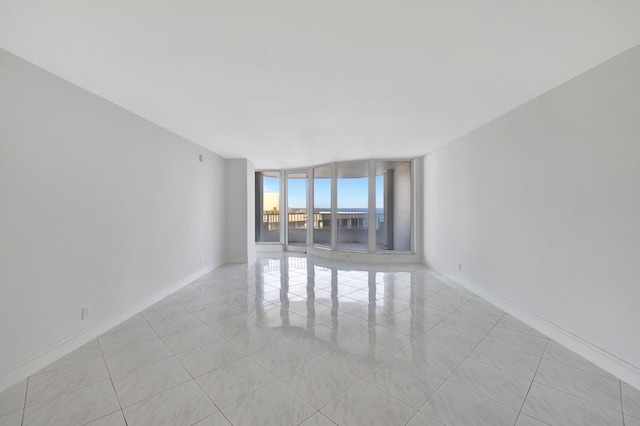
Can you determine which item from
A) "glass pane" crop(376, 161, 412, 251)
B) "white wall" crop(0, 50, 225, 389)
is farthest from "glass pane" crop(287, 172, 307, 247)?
"white wall" crop(0, 50, 225, 389)

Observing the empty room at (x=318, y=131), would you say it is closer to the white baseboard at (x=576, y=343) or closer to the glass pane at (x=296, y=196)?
the white baseboard at (x=576, y=343)

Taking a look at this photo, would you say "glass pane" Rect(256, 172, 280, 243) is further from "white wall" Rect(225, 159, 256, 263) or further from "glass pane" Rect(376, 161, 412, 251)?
"glass pane" Rect(376, 161, 412, 251)

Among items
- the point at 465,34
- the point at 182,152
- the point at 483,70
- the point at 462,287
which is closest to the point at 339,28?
the point at 465,34

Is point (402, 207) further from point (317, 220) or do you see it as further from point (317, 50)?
point (317, 50)

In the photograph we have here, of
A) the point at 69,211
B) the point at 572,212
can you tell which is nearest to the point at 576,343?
the point at 572,212

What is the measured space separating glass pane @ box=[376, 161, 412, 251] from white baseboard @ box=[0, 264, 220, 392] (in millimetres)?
5066

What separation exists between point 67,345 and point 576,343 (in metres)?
4.67

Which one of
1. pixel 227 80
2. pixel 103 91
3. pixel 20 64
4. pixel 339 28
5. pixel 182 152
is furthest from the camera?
pixel 182 152

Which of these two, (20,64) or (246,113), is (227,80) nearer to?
(246,113)

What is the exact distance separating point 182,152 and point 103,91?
5.32ft

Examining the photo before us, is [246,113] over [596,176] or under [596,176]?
over

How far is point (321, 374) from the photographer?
1957mm

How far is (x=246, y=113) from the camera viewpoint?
119 inches

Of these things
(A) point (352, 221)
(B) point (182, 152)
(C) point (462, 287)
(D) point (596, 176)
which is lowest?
(C) point (462, 287)
